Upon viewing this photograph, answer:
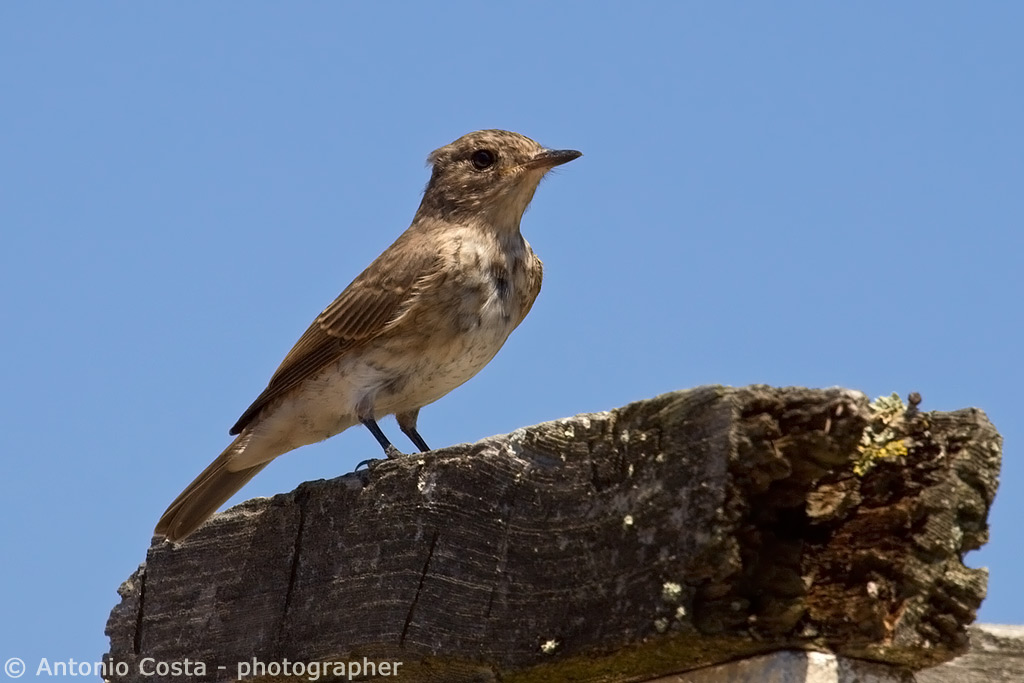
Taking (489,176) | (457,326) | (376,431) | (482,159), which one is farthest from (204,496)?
(482,159)

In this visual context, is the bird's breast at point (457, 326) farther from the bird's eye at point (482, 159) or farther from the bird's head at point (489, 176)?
the bird's eye at point (482, 159)

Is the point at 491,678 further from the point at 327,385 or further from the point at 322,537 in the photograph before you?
the point at 327,385

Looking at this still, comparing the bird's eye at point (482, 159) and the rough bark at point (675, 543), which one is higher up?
the bird's eye at point (482, 159)

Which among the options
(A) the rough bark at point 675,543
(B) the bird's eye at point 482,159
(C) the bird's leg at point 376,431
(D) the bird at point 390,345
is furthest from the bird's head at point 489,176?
(A) the rough bark at point 675,543

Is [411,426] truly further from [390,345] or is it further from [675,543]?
[675,543]

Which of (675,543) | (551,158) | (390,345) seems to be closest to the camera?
(675,543)

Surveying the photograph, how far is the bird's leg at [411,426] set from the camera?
6.25m

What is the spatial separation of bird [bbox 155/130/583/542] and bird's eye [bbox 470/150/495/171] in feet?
2.03

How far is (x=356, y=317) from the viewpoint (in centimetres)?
577

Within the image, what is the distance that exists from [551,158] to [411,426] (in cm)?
154

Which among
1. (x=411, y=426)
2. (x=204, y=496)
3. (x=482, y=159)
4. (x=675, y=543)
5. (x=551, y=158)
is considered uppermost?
Answer: (x=482, y=159)

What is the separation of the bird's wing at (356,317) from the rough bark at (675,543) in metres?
2.27

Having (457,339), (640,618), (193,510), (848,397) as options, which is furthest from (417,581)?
(457,339)

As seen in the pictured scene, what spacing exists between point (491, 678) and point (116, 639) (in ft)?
4.85
